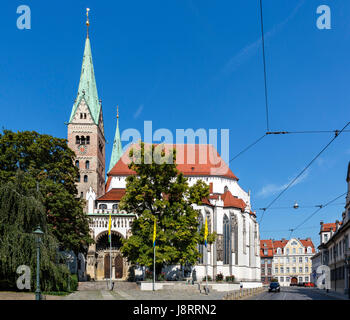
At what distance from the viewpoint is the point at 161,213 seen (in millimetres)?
39531

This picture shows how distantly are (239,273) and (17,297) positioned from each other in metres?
43.0

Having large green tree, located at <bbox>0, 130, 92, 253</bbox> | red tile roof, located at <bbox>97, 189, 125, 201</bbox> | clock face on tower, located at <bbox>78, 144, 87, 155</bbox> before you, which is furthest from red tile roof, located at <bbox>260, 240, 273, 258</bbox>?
large green tree, located at <bbox>0, 130, 92, 253</bbox>

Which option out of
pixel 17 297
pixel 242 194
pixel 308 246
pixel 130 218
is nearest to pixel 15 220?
pixel 17 297

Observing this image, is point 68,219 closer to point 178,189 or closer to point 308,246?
point 178,189

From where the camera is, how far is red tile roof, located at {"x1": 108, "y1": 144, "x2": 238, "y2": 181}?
66688mm

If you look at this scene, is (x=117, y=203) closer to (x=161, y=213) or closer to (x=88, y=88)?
(x=88, y=88)

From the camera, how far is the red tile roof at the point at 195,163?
66.7m

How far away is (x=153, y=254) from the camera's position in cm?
3722

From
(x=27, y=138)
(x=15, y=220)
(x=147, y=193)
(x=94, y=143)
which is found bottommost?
(x=15, y=220)

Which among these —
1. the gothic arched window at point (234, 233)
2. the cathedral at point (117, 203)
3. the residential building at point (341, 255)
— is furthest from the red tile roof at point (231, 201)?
the residential building at point (341, 255)

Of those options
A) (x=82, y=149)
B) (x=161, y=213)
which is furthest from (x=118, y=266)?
(x=161, y=213)

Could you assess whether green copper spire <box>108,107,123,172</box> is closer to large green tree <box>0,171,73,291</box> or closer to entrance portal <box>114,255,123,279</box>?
entrance portal <box>114,255,123,279</box>

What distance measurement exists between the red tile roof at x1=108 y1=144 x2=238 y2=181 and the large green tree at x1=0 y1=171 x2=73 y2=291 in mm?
39302

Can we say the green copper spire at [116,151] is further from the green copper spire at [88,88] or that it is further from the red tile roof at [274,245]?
the red tile roof at [274,245]
